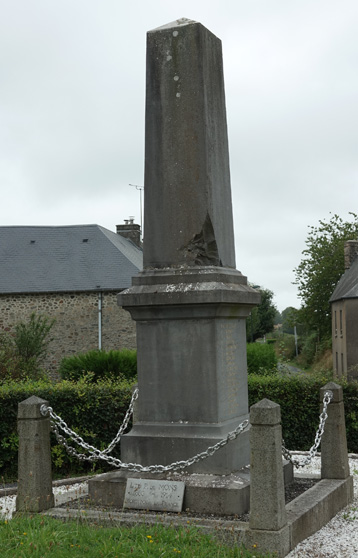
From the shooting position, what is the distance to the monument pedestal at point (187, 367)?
647 cm

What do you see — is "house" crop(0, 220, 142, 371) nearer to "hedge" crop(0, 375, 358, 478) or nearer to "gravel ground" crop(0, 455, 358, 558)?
"hedge" crop(0, 375, 358, 478)

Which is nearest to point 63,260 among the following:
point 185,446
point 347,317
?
point 347,317

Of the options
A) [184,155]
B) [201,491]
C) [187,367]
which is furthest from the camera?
[184,155]

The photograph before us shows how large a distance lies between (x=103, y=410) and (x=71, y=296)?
18661mm

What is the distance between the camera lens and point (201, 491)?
20.0ft

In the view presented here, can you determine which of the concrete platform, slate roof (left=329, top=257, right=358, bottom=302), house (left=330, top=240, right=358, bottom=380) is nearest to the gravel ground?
the concrete platform

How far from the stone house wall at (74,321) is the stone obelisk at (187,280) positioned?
72.2ft

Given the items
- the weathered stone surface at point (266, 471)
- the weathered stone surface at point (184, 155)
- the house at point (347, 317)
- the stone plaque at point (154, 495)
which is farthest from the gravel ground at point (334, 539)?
the house at point (347, 317)

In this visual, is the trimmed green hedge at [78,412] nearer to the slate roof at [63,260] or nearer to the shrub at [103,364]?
the shrub at [103,364]

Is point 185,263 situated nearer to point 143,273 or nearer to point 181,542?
point 143,273

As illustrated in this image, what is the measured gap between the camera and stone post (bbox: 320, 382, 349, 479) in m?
7.35

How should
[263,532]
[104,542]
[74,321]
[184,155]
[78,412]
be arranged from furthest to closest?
[74,321] < [78,412] < [184,155] < [263,532] < [104,542]

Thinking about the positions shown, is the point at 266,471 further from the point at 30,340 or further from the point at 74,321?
the point at 74,321

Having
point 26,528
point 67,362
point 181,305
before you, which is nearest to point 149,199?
point 181,305
